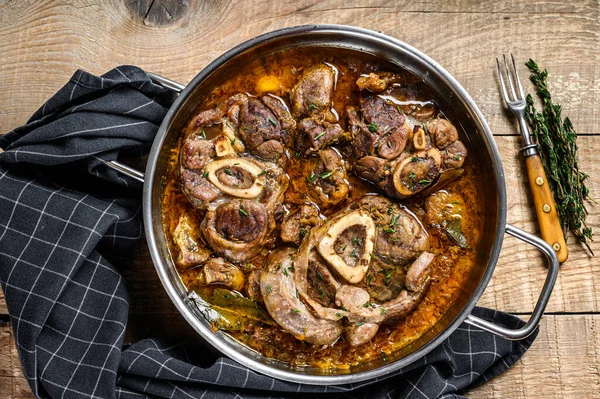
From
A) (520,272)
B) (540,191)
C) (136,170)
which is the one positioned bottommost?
(520,272)

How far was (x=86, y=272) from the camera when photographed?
2.76 meters

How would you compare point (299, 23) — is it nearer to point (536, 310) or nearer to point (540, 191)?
point (540, 191)

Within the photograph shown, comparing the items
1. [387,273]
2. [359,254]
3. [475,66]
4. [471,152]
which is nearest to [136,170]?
[359,254]

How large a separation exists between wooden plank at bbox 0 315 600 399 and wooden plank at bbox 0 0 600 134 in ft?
3.38

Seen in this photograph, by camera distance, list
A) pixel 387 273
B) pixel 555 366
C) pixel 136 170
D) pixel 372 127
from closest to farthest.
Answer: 1. pixel 372 127
2. pixel 387 273
3. pixel 136 170
4. pixel 555 366

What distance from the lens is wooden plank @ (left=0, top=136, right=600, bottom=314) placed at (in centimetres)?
297

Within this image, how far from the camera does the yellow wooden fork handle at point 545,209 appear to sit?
2908mm

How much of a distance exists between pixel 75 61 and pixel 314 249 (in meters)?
1.61

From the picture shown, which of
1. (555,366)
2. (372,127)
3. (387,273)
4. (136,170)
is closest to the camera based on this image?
(372,127)

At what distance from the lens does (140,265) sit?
9.78 feet

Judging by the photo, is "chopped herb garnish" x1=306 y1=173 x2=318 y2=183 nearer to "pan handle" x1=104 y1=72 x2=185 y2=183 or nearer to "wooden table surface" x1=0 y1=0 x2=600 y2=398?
"pan handle" x1=104 y1=72 x2=185 y2=183

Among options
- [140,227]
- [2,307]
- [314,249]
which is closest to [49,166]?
[140,227]

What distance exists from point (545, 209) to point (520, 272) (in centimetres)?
34

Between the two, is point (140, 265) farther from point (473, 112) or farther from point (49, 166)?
point (473, 112)
